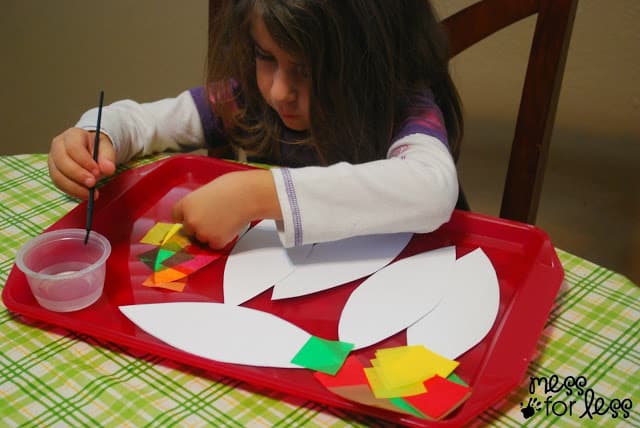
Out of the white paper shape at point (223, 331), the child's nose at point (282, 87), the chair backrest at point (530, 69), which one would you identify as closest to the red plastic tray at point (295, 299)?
the white paper shape at point (223, 331)

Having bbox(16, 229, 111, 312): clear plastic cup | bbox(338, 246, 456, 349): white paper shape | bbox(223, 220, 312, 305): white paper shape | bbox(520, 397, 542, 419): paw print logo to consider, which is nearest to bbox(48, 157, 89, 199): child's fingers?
bbox(16, 229, 111, 312): clear plastic cup

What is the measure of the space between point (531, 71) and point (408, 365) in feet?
1.72

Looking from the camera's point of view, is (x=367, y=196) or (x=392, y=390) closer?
(x=392, y=390)

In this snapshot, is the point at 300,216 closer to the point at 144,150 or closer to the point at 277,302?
→ the point at 277,302

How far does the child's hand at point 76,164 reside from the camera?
816 millimetres

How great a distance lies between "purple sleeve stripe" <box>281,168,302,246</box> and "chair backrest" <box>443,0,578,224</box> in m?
0.40

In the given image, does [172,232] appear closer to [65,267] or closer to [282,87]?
[65,267]

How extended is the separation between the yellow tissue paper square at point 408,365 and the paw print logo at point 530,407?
0.06m

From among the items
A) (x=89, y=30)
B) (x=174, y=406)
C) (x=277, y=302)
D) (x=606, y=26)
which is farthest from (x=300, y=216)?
(x=89, y=30)

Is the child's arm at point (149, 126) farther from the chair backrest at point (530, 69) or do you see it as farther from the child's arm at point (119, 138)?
the chair backrest at point (530, 69)

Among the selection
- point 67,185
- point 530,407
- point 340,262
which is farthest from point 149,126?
point 530,407

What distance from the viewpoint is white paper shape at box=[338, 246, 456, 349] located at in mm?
637

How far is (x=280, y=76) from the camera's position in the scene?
2.80ft

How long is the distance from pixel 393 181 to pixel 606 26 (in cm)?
93
